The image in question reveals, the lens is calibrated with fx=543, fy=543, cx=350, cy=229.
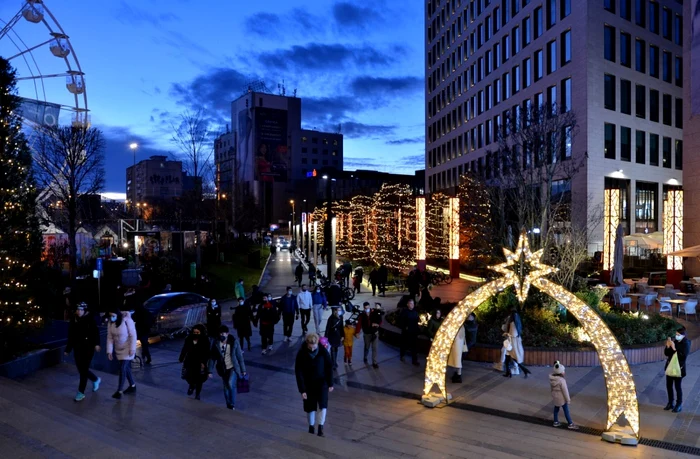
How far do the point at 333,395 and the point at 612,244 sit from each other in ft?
64.4

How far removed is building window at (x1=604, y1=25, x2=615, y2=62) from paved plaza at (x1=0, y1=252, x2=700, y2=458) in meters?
32.8

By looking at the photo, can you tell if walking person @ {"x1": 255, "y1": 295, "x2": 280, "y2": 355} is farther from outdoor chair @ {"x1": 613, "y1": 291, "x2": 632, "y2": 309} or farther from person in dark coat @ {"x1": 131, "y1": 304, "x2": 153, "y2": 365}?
outdoor chair @ {"x1": 613, "y1": 291, "x2": 632, "y2": 309}

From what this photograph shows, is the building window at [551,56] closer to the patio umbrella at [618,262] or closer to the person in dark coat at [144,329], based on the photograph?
the patio umbrella at [618,262]

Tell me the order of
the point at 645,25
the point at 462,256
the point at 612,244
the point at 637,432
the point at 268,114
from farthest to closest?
the point at 268,114 < the point at 645,25 < the point at 462,256 < the point at 612,244 < the point at 637,432

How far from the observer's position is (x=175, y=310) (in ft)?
54.7

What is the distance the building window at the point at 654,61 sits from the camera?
4241 centimetres

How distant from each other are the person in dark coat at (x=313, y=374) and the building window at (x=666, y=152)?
45.8m

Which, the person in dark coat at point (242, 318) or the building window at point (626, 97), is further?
the building window at point (626, 97)

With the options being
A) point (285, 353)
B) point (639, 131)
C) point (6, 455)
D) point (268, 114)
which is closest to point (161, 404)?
point (6, 455)

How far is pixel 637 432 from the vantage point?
8172 mm

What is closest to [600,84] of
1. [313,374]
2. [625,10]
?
[625,10]

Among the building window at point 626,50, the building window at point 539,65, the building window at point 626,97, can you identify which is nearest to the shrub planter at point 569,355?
the building window at point 626,97

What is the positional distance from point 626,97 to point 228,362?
41.0 meters

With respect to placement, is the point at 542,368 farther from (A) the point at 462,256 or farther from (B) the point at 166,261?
(A) the point at 462,256
